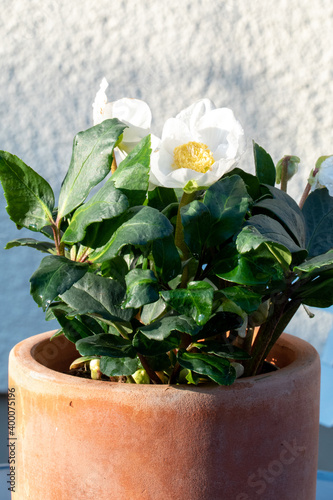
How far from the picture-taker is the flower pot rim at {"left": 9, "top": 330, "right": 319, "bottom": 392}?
0.36 meters

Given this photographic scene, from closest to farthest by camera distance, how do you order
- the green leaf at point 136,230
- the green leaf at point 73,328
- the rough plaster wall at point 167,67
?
1. the green leaf at point 136,230
2. the green leaf at point 73,328
3. the rough plaster wall at point 167,67

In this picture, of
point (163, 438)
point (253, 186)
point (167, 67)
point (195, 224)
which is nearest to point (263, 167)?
point (253, 186)

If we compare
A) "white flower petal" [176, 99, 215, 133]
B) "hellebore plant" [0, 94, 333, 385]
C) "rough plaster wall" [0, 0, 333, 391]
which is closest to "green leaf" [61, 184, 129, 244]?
"hellebore plant" [0, 94, 333, 385]

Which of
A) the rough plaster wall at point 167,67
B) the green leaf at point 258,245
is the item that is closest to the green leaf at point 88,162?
the green leaf at point 258,245

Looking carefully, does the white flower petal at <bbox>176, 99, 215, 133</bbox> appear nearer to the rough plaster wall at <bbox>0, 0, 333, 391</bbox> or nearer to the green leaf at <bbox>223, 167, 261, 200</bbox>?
the green leaf at <bbox>223, 167, 261, 200</bbox>

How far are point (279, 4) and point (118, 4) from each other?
1.17 feet

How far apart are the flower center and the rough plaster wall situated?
0.88m

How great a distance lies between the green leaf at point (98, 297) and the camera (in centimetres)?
37

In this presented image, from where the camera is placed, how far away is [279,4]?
1.22 meters

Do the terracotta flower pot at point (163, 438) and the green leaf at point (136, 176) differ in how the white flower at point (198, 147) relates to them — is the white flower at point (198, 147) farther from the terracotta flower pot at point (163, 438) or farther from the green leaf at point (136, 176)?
the terracotta flower pot at point (163, 438)

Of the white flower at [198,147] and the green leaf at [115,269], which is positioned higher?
the white flower at [198,147]

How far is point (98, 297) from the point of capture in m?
0.38

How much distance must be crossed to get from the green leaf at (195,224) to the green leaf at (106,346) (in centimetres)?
8

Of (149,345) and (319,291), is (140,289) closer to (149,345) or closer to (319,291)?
(149,345)
